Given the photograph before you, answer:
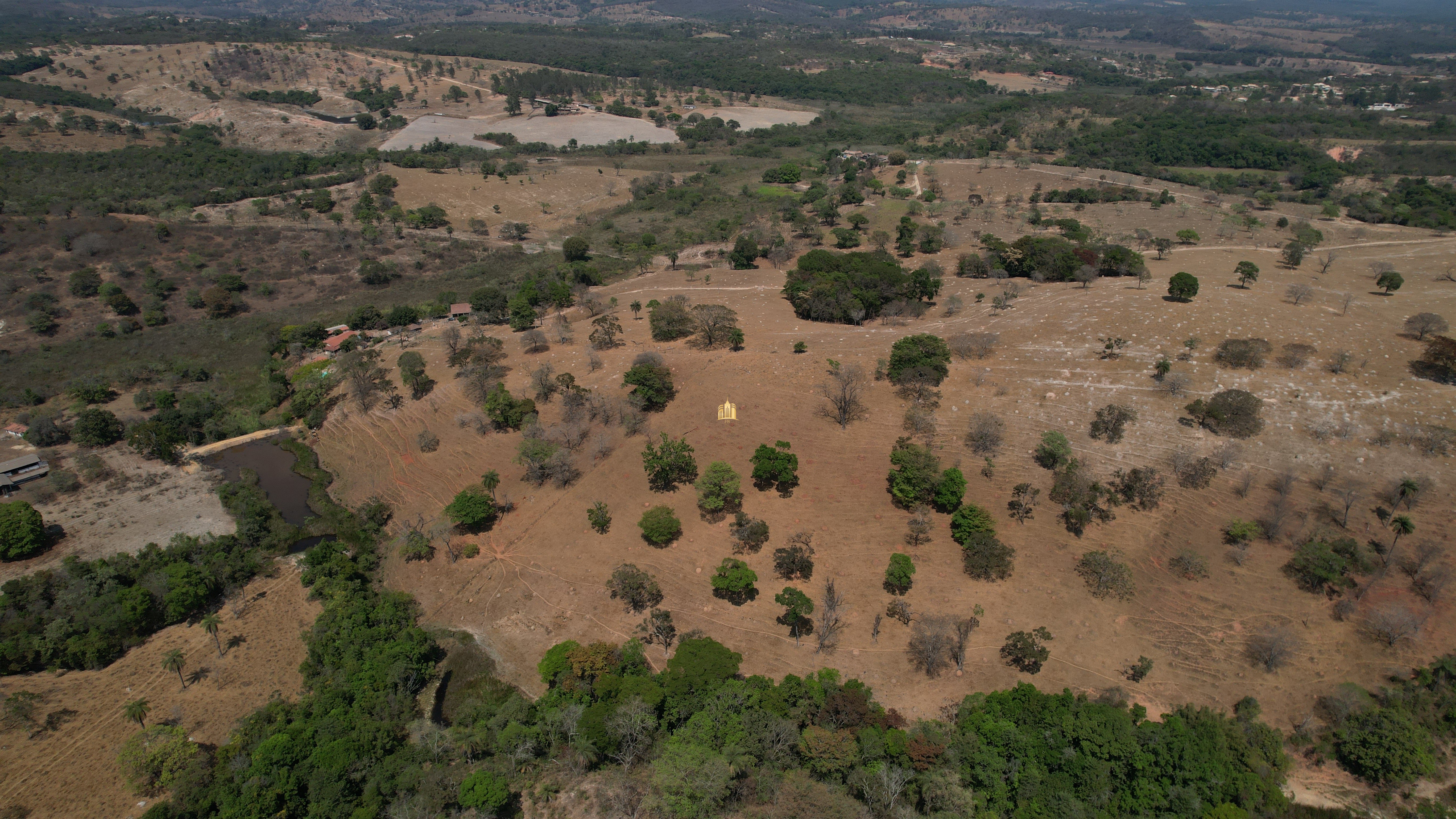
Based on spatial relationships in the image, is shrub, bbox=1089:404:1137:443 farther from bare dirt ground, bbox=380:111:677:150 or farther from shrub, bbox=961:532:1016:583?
bare dirt ground, bbox=380:111:677:150

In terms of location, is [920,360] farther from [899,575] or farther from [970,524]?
[899,575]

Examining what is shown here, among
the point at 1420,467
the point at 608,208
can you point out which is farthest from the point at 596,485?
the point at 608,208

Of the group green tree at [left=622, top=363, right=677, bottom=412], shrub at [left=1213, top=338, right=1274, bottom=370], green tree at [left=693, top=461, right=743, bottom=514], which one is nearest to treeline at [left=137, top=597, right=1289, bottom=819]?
green tree at [left=693, top=461, right=743, bottom=514]

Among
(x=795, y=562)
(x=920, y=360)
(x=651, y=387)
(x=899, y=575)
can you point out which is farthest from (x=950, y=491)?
(x=651, y=387)

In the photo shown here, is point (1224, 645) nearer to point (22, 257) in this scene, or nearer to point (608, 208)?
point (608, 208)

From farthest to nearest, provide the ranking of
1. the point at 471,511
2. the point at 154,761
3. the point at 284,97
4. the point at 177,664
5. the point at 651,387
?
1. the point at 284,97
2. the point at 651,387
3. the point at 471,511
4. the point at 177,664
5. the point at 154,761

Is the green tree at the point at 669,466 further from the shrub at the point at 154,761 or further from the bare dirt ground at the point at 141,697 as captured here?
the shrub at the point at 154,761

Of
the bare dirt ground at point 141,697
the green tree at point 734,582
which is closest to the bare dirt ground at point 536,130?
the bare dirt ground at point 141,697
